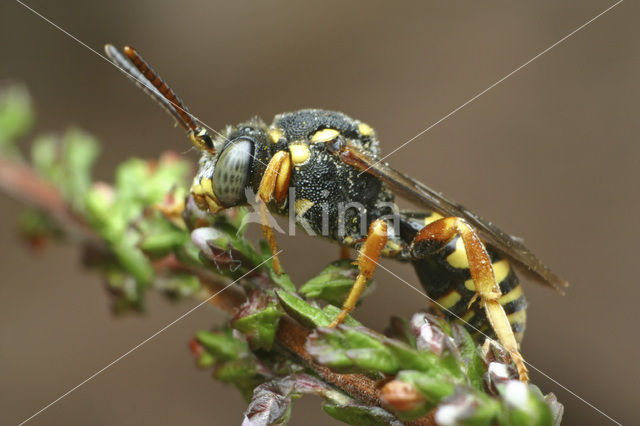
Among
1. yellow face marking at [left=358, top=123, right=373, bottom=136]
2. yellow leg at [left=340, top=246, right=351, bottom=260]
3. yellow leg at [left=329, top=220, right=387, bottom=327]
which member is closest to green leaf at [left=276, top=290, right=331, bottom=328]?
yellow leg at [left=329, top=220, right=387, bottom=327]

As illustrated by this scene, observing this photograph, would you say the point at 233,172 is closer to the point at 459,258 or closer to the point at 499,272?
the point at 459,258

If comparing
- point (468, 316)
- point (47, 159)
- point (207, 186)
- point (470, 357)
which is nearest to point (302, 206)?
point (207, 186)

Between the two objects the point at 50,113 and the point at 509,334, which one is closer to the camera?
the point at 509,334

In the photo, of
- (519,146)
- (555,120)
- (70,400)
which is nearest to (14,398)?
(70,400)

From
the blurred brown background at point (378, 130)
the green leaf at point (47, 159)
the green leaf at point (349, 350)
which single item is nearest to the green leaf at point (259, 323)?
the green leaf at point (349, 350)

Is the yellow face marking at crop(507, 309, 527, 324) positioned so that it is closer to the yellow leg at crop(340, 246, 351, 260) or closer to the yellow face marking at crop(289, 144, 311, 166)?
the yellow leg at crop(340, 246, 351, 260)

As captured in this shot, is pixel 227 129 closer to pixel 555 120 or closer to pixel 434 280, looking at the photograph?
pixel 434 280
